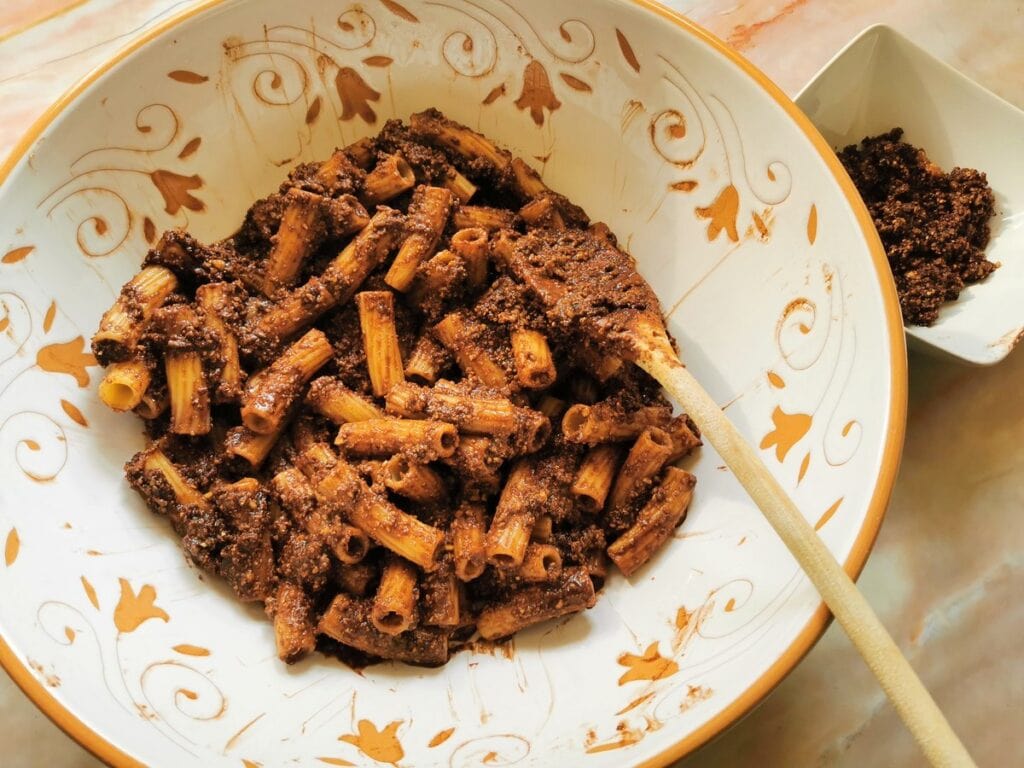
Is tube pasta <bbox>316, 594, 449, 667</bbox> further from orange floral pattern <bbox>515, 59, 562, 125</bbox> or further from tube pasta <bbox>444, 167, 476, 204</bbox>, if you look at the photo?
orange floral pattern <bbox>515, 59, 562, 125</bbox>

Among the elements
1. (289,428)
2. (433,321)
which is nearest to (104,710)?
(289,428)

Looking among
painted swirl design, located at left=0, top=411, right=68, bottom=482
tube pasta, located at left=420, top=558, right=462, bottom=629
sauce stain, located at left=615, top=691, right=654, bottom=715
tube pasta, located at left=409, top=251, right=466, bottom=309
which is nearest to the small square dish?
tube pasta, located at left=409, top=251, right=466, bottom=309

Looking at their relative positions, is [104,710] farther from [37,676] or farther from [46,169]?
[46,169]

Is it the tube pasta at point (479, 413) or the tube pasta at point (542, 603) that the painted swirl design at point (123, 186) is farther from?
the tube pasta at point (542, 603)

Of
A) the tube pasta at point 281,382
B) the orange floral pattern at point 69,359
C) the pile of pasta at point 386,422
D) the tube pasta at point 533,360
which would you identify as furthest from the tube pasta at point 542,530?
the orange floral pattern at point 69,359

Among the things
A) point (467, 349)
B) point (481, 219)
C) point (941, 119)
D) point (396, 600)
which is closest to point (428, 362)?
point (467, 349)
